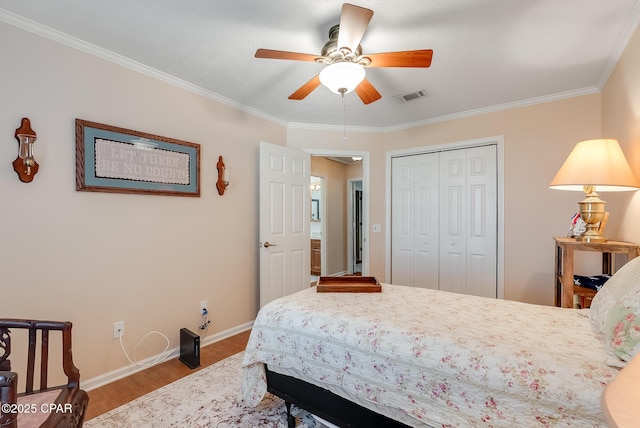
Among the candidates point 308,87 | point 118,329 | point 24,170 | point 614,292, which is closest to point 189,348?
point 118,329

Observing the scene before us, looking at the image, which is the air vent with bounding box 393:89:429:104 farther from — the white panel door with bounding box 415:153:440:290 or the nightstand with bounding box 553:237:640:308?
the nightstand with bounding box 553:237:640:308

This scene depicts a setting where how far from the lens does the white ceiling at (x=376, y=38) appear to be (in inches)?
66.8

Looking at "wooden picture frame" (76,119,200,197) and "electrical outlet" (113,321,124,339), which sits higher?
"wooden picture frame" (76,119,200,197)

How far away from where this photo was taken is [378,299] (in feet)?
5.98

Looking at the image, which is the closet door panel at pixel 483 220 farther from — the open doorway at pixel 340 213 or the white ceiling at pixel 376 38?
the open doorway at pixel 340 213

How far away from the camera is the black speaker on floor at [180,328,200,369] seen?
240 centimetres

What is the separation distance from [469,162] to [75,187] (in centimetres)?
362

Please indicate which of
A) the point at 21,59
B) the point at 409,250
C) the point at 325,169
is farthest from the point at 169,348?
the point at 325,169

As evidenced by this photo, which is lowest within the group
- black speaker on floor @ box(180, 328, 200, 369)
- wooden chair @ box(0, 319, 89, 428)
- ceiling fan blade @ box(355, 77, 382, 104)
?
black speaker on floor @ box(180, 328, 200, 369)

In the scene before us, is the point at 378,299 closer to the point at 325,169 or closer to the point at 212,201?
the point at 212,201

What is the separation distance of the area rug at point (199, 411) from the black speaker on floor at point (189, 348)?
0.21 meters

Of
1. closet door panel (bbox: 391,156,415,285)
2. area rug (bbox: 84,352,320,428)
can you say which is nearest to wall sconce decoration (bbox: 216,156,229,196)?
area rug (bbox: 84,352,320,428)

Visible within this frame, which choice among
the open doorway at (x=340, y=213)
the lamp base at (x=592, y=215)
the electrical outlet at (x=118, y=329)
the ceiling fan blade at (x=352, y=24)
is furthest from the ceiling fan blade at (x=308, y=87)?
the open doorway at (x=340, y=213)

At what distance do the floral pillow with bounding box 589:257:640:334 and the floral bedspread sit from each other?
61 mm
